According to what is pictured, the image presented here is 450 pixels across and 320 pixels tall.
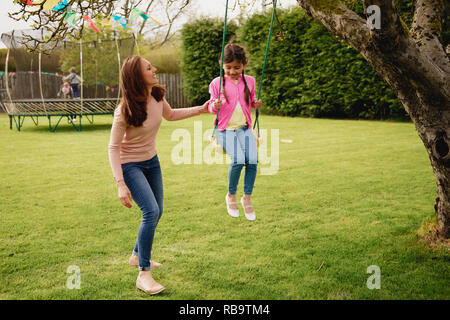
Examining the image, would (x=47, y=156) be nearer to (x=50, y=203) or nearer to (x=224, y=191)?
(x=50, y=203)

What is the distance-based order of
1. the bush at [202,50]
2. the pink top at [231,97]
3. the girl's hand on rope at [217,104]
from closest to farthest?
the girl's hand on rope at [217,104] → the pink top at [231,97] → the bush at [202,50]

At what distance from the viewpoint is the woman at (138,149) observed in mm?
2705

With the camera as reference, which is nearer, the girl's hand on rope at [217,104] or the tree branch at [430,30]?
the tree branch at [430,30]

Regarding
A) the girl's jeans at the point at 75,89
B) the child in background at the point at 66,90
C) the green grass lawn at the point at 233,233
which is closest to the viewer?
the green grass lawn at the point at 233,233

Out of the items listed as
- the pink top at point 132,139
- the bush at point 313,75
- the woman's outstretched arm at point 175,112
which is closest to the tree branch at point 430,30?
the woman's outstretched arm at point 175,112

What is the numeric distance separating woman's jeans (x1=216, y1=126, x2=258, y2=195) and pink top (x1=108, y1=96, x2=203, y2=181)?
1018mm

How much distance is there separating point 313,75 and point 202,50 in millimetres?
5956

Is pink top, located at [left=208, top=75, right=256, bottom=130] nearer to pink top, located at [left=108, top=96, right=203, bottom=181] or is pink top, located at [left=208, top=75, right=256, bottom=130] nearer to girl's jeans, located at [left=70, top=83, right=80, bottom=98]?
pink top, located at [left=108, top=96, right=203, bottom=181]

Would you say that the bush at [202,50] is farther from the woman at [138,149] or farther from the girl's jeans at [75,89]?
the woman at [138,149]

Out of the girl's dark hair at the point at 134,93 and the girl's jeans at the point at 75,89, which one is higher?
the girl's jeans at the point at 75,89

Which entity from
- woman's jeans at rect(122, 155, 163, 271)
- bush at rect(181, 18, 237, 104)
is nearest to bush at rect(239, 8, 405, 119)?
bush at rect(181, 18, 237, 104)

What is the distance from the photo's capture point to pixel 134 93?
2.74m

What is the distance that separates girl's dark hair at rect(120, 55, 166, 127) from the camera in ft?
8.89

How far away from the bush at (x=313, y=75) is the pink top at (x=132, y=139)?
1111 centimetres
